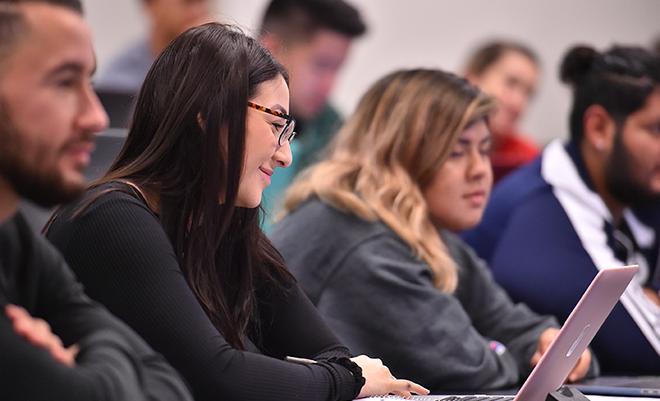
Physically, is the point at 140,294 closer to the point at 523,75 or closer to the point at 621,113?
the point at 621,113

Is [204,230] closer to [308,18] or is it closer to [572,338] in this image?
[572,338]

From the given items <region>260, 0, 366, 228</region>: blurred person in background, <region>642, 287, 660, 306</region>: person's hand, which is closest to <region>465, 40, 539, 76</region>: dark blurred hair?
<region>260, 0, 366, 228</region>: blurred person in background

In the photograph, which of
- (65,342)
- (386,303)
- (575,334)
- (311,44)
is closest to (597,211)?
(386,303)

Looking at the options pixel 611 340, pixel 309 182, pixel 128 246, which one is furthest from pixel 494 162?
pixel 128 246

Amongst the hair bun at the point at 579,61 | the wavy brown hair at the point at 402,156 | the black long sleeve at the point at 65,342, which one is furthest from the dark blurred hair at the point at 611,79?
the black long sleeve at the point at 65,342

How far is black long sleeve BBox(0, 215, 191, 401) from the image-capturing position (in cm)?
104

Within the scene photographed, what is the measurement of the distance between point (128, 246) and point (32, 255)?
24 cm

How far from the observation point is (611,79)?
2752 mm

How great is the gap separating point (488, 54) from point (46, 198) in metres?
3.59

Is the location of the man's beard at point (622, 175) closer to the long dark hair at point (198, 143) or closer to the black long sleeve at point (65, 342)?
the long dark hair at point (198, 143)

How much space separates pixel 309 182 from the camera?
2.24m

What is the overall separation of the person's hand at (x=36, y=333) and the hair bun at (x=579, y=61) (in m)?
2.04

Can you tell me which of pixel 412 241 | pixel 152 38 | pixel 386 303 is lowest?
pixel 152 38

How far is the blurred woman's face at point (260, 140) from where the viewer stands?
1574 mm
